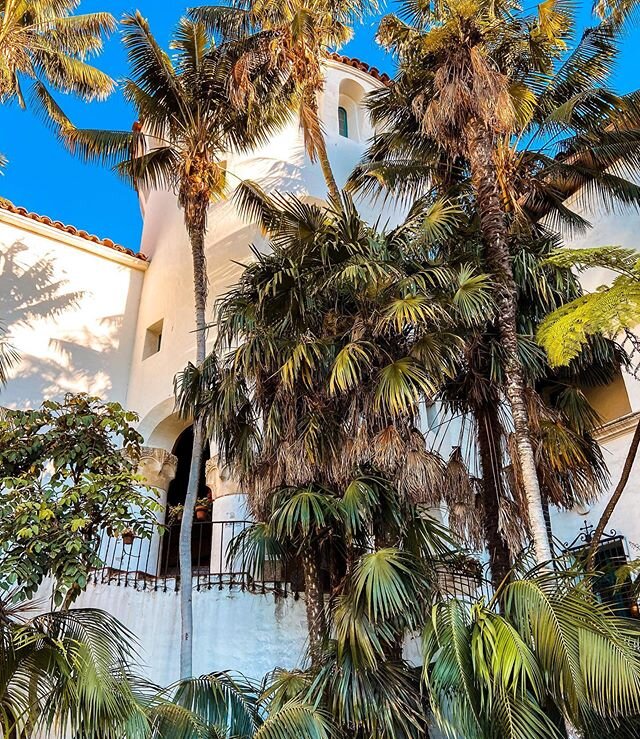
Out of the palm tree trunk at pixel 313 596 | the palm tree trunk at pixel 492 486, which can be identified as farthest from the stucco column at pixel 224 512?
the palm tree trunk at pixel 492 486

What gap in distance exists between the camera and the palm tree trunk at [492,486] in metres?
9.02

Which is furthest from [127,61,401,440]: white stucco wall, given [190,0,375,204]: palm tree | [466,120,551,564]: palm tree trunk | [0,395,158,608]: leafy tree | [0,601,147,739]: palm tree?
[0,601,147,739]: palm tree

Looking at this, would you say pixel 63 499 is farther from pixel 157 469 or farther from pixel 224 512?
pixel 157 469

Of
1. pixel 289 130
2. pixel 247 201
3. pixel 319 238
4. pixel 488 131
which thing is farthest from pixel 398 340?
pixel 289 130

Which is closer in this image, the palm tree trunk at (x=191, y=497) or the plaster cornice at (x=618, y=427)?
the palm tree trunk at (x=191, y=497)

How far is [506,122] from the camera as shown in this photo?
9727mm

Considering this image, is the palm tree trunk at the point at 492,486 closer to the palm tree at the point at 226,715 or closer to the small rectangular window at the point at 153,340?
the palm tree at the point at 226,715

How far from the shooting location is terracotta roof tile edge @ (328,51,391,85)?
771 inches

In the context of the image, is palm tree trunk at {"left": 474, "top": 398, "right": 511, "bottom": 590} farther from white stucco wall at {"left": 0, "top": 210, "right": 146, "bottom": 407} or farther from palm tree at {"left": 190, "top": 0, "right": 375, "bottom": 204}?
white stucco wall at {"left": 0, "top": 210, "right": 146, "bottom": 407}

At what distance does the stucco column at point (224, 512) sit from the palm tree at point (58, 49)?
9766 mm

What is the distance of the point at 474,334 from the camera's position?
9.37 metres

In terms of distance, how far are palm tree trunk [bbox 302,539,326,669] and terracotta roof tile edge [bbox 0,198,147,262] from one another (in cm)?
1169

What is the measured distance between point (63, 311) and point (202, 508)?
6.25 m

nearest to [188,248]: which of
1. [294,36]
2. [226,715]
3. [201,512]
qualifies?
[294,36]
